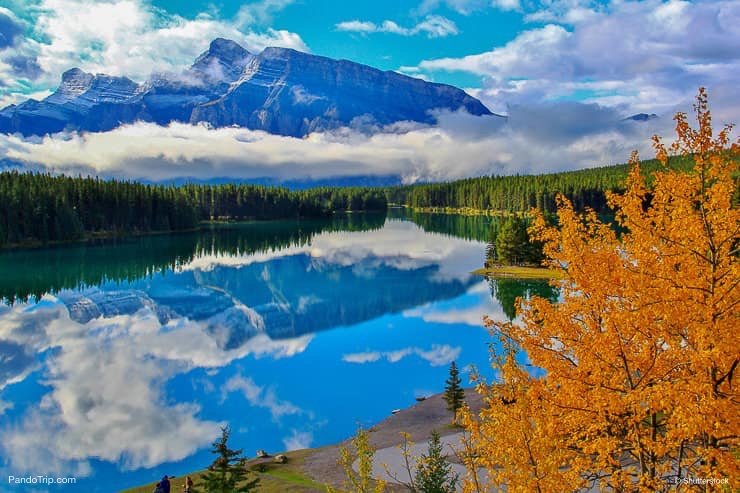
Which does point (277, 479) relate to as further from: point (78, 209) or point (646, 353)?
point (78, 209)

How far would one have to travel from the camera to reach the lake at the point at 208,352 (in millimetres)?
33188

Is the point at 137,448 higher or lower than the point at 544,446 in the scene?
lower

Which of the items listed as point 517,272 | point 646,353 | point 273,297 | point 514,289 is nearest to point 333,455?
point 646,353

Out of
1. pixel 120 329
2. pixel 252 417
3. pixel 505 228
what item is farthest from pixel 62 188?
pixel 252 417

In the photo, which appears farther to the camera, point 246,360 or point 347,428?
point 246,360

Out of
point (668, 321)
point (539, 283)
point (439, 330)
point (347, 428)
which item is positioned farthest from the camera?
point (539, 283)

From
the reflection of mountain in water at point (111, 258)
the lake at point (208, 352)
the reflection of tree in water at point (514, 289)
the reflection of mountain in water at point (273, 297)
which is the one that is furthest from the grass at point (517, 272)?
the reflection of mountain in water at point (111, 258)

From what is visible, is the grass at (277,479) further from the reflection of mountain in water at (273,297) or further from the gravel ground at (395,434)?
the reflection of mountain in water at (273,297)

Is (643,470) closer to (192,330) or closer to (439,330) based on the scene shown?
(439,330)

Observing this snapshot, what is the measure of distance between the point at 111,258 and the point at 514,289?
79891mm

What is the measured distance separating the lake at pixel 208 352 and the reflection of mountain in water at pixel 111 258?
68 cm

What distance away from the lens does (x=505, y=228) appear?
303ft

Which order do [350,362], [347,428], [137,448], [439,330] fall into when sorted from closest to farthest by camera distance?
[137,448], [347,428], [350,362], [439,330]

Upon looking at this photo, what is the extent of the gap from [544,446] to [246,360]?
42.1 meters
